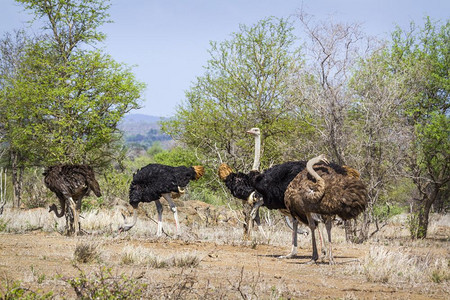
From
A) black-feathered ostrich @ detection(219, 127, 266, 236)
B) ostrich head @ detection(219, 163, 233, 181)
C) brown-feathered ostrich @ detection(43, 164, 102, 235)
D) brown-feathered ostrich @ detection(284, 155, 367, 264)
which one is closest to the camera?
brown-feathered ostrich @ detection(284, 155, 367, 264)

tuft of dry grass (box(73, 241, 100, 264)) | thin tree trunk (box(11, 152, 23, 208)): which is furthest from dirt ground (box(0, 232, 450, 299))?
thin tree trunk (box(11, 152, 23, 208))

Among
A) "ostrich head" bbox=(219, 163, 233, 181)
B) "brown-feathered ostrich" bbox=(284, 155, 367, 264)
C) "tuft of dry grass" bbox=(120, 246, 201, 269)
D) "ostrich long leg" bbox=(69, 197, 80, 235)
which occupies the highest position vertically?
"ostrich head" bbox=(219, 163, 233, 181)

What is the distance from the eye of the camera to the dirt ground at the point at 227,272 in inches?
290

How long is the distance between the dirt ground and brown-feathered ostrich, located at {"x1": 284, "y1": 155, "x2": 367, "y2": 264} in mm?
897

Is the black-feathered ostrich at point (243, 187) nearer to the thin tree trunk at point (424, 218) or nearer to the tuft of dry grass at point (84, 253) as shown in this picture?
the tuft of dry grass at point (84, 253)

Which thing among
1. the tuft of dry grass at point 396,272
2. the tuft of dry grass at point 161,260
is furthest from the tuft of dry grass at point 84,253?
the tuft of dry grass at point 396,272

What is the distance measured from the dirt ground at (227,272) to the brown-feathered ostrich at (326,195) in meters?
0.90

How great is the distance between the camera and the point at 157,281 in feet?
25.5

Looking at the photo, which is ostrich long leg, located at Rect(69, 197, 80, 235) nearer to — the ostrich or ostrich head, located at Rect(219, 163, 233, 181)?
the ostrich

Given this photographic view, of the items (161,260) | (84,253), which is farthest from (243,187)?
(84,253)

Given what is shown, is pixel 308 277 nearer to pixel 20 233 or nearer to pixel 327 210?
pixel 327 210

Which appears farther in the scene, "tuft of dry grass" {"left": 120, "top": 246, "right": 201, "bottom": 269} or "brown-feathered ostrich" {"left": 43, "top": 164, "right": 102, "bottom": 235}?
"brown-feathered ostrich" {"left": 43, "top": 164, "right": 102, "bottom": 235}

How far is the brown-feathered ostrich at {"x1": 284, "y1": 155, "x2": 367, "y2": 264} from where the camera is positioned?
950 centimetres

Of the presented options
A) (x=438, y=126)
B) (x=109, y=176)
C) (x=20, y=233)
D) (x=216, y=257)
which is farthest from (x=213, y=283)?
(x=109, y=176)
